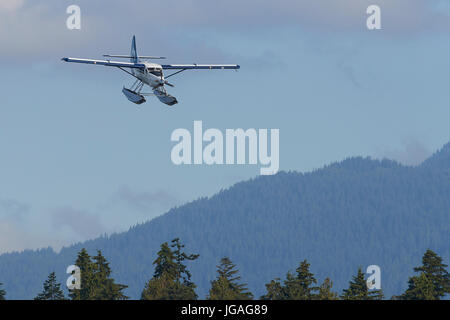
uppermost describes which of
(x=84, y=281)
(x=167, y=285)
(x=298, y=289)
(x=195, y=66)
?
(x=195, y=66)

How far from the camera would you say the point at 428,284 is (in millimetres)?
107312

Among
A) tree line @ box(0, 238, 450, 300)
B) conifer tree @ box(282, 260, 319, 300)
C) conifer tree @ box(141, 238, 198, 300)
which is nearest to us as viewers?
conifer tree @ box(141, 238, 198, 300)

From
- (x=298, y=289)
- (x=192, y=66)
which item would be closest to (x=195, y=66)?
(x=192, y=66)

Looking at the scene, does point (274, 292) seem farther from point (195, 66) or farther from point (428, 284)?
point (195, 66)

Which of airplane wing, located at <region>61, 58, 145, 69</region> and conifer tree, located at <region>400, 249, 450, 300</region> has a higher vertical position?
airplane wing, located at <region>61, 58, 145, 69</region>

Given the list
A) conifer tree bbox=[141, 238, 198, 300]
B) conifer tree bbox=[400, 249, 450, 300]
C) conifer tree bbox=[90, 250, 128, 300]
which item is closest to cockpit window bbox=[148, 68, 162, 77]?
conifer tree bbox=[141, 238, 198, 300]

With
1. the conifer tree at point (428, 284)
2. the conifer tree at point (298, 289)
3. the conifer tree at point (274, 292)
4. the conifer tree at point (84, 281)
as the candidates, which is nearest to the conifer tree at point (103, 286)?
the conifer tree at point (84, 281)

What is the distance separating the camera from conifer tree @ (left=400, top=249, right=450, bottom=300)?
106 meters

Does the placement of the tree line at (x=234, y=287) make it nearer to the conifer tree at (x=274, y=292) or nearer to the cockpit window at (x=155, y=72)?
the conifer tree at (x=274, y=292)

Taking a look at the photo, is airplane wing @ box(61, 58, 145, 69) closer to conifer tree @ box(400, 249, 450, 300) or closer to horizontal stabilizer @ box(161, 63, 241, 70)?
horizontal stabilizer @ box(161, 63, 241, 70)
